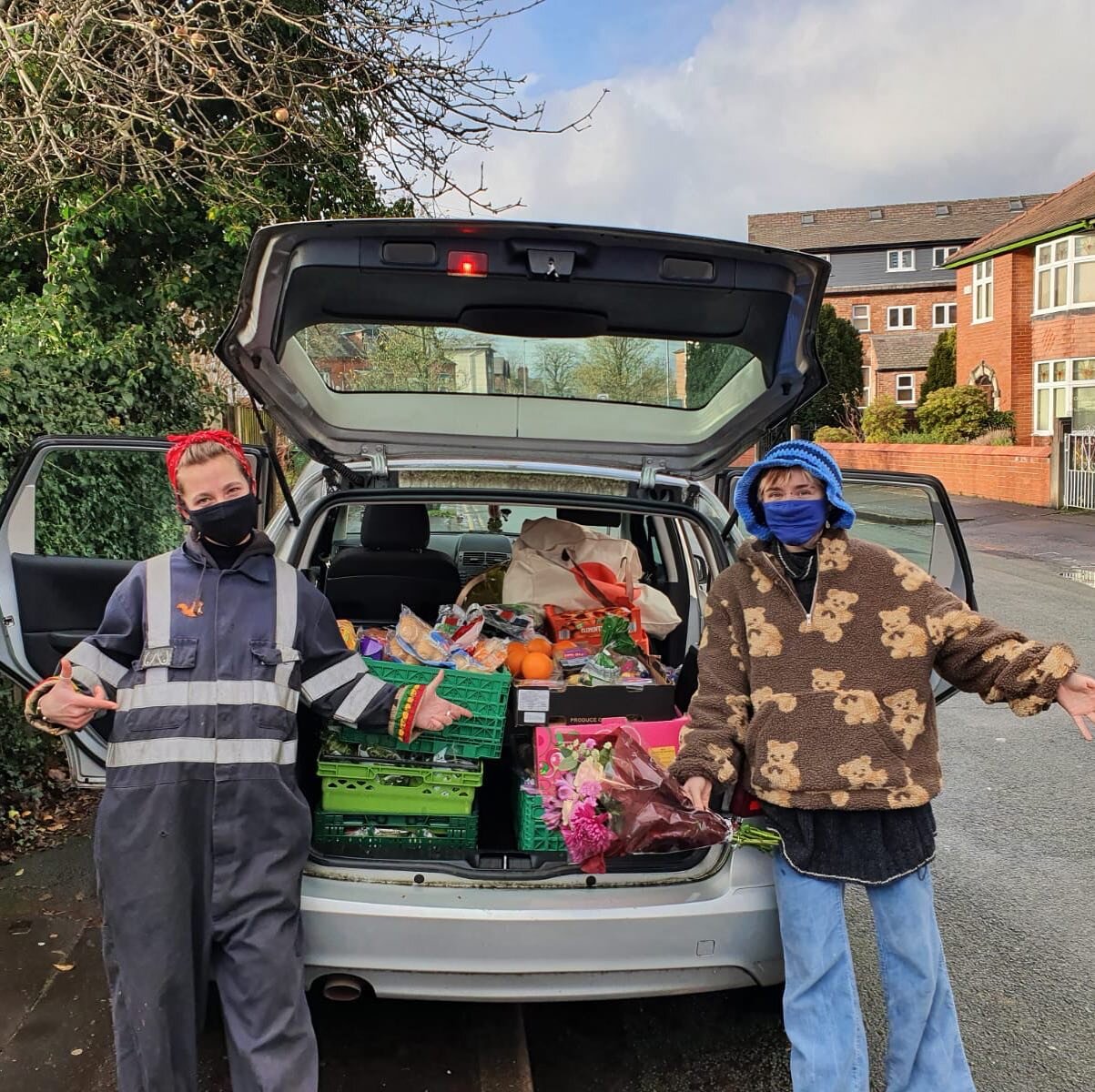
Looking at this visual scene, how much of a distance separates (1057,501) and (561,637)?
16.0 meters

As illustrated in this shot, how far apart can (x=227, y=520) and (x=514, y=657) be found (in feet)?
3.51

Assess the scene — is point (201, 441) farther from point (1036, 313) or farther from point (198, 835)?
point (1036, 313)

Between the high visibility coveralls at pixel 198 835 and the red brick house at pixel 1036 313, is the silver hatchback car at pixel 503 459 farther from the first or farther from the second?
the red brick house at pixel 1036 313

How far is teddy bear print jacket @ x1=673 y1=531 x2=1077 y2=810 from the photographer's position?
7.13 feet

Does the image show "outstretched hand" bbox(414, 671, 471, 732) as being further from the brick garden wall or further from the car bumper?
the brick garden wall

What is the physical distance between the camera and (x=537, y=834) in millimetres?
2570

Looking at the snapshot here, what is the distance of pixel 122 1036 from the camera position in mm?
2182

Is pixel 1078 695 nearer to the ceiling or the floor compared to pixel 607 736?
nearer to the ceiling

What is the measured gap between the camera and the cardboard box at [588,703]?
2.73 m

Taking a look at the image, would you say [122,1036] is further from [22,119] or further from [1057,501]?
[1057,501]

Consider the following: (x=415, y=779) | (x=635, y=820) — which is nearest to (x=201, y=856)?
(x=415, y=779)

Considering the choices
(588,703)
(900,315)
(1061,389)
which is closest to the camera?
(588,703)

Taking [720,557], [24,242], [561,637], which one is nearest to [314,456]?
[561,637]

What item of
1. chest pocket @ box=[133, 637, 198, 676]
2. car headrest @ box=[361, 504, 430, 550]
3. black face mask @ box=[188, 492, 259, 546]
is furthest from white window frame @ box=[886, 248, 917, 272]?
chest pocket @ box=[133, 637, 198, 676]
